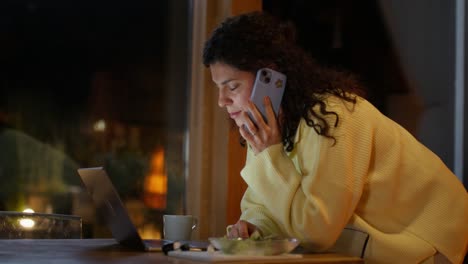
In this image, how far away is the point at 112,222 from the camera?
1.67 metres

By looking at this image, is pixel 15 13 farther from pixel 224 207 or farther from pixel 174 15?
pixel 224 207

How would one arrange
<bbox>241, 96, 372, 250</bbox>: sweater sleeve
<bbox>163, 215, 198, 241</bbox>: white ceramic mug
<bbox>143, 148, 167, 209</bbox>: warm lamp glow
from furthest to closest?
1. <bbox>143, 148, 167, 209</bbox>: warm lamp glow
2. <bbox>163, 215, 198, 241</bbox>: white ceramic mug
3. <bbox>241, 96, 372, 250</bbox>: sweater sleeve

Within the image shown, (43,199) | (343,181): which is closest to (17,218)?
(43,199)

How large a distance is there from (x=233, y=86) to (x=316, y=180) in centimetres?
41

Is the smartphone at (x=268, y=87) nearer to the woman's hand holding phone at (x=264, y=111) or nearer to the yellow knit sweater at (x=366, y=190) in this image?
the woman's hand holding phone at (x=264, y=111)

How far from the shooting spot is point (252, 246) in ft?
4.34

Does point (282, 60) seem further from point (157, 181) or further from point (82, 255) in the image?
point (157, 181)

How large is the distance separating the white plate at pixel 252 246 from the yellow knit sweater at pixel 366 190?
167 millimetres

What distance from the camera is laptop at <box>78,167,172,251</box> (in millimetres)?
1553

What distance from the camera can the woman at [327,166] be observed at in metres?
1.52

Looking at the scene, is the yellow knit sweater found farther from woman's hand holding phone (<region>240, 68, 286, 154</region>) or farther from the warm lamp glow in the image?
the warm lamp glow

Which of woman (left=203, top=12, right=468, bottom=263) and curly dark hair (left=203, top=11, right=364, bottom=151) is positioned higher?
curly dark hair (left=203, top=11, right=364, bottom=151)

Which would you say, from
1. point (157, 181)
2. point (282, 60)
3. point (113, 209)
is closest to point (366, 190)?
point (282, 60)

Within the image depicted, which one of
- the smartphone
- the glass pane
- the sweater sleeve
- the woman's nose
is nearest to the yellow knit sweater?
the sweater sleeve
